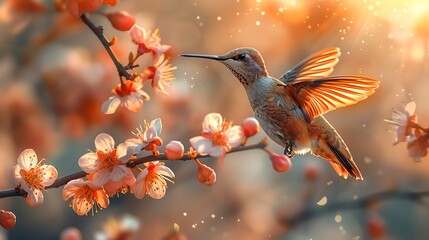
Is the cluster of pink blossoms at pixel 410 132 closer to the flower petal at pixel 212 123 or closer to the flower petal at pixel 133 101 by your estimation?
the flower petal at pixel 212 123

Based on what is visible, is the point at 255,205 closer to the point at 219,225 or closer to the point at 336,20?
the point at 219,225

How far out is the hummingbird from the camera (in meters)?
0.98

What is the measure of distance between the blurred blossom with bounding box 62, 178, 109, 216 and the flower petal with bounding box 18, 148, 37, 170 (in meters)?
0.06

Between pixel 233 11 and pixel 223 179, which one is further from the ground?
pixel 233 11

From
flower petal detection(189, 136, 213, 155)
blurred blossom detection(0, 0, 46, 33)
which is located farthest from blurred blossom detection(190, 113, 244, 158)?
blurred blossom detection(0, 0, 46, 33)

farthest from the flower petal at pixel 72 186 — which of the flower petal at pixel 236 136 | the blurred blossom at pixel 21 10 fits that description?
the blurred blossom at pixel 21 10

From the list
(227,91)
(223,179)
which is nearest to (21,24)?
(227,91)

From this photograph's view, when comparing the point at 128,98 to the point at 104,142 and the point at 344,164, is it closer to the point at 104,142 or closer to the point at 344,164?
the point at 104,142

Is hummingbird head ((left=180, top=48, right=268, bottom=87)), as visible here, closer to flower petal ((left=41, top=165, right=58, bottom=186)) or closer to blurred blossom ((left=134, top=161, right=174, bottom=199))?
blurred blossom ((left=134, top=161, right=174, bottom=199))

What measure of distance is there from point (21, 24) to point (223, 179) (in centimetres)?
79

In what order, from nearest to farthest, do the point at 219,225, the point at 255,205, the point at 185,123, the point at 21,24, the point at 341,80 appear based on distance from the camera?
the point at 341,80, the point at 21,24, the point at 185,123, the point at 219,225, the point at 255,205

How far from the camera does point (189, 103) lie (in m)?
1.90

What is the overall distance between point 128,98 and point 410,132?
39 centimetres

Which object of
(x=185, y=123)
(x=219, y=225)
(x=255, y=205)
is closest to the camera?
(x=185, y=123)
